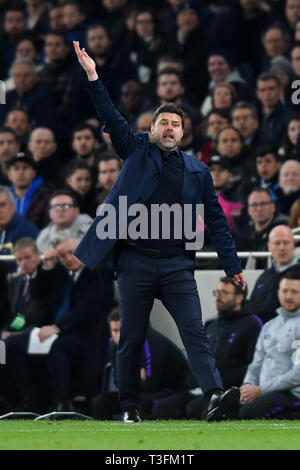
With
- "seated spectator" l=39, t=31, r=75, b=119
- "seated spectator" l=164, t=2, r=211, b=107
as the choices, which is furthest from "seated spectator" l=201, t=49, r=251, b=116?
"seated spectator" l=39, t=31, r=75, b=119

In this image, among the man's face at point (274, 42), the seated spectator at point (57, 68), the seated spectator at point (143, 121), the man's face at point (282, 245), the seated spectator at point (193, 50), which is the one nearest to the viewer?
the man's face at point (282, 245)

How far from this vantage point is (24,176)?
15680 mm

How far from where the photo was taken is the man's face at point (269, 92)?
49.4 feet

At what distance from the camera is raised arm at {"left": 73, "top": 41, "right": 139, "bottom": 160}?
29.7 ft

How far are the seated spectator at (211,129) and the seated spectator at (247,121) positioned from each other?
0.56 ft

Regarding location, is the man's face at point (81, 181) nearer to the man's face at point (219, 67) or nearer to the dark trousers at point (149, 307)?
the man's face at point (219, 67)

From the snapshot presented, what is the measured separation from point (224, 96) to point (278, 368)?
17.3 ft

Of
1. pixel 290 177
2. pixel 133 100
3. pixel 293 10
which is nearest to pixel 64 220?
pixel 290 177

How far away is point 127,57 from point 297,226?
5889 millimetres

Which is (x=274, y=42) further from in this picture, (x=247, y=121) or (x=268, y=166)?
(x=268, y=166)

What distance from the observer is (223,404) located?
9.10 m

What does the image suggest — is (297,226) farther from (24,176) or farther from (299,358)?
(24,176)

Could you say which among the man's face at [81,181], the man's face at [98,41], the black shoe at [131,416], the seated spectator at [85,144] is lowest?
the black shoe at [131,416]

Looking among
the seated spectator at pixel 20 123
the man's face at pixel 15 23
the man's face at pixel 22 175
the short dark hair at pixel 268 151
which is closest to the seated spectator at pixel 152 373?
the short dark hair at pixel 268 151
